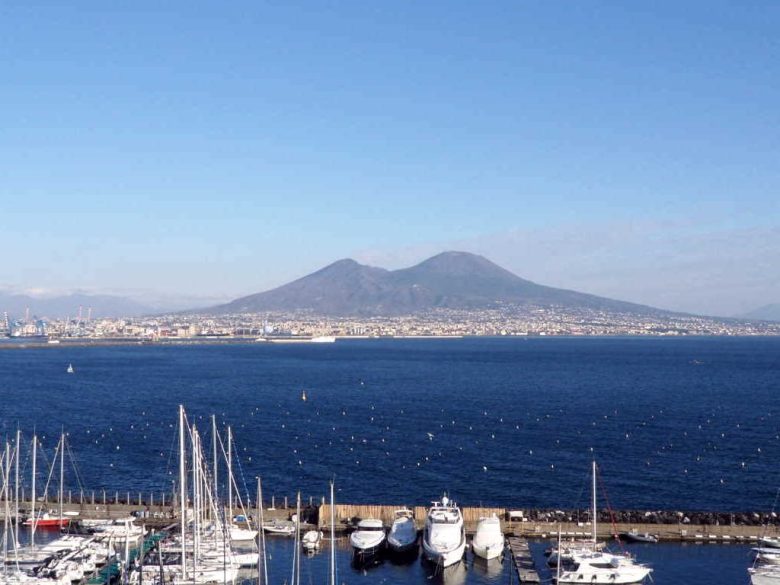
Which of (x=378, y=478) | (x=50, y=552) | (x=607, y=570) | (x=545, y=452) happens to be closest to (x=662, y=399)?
(x=545, y=452)

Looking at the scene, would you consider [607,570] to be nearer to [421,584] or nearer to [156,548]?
[421,584]

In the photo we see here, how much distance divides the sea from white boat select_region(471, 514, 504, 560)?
0.92m

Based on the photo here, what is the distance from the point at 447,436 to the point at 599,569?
130 ft

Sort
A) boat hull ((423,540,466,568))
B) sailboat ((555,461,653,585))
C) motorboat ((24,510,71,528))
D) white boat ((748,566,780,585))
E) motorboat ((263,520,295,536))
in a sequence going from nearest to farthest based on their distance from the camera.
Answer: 1. white boat ((748,566,780,585))
2. sailboat ((555,461,653,585))
3. boat hull ((423,540,466,568))
4. motorboat ((263,520,295,536))
5. motorboat ((24,510,71,528))

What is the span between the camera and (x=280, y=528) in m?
39.1

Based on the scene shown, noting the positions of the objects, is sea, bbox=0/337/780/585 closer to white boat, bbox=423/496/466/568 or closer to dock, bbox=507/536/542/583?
dock, bbox=507/536/542/583

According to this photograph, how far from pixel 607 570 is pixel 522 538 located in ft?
20.2

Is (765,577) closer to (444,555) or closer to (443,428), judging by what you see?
(444,555)

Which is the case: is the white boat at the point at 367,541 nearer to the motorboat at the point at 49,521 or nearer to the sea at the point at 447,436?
the sea at the point at 447,436

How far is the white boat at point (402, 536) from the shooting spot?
3703cm

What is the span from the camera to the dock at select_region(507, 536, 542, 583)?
109 ft

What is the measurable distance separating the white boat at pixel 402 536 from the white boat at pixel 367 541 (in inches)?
17.2

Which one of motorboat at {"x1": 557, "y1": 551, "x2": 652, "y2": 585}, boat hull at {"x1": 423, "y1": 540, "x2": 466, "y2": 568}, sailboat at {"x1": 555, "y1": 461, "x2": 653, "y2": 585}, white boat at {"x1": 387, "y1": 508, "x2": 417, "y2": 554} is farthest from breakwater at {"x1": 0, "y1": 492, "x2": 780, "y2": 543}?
motorboat at {"x1": 557, "y1": 551, "x2": 652, "y2": 585}

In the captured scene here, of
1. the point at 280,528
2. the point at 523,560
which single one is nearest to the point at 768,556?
the point at 523,560
